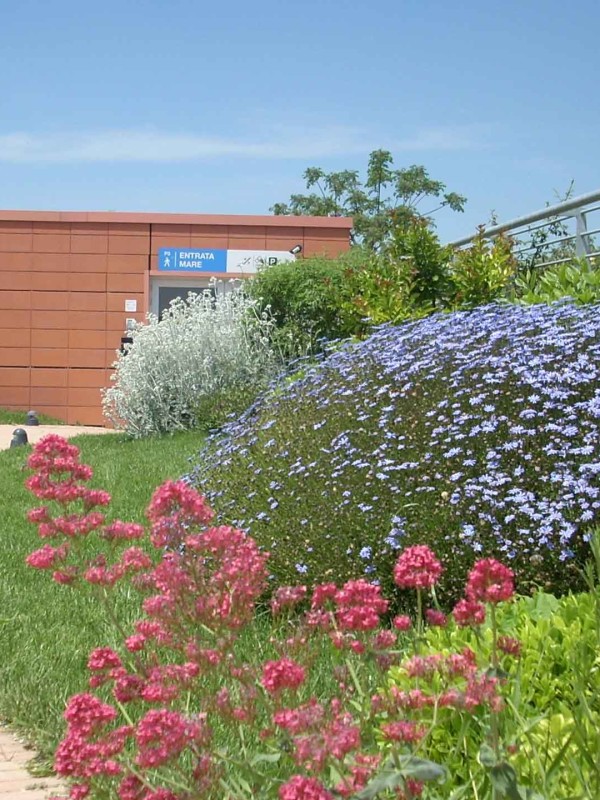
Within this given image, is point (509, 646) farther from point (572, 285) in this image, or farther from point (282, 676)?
point (572, 285)

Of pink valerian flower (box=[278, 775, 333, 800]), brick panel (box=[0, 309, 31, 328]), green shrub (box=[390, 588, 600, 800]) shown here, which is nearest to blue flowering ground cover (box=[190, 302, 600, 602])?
green shrub (box=[390, 588, 600, 800])

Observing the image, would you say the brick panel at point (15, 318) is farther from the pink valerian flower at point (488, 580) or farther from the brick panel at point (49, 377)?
the pink valerian flower at point (488, 580)

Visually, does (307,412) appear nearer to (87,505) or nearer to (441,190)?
(87,505)

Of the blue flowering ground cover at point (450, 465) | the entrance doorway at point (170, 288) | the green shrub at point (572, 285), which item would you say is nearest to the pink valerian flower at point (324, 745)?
the blue flowering ground cover at point (450, 465)

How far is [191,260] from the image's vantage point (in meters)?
21.0

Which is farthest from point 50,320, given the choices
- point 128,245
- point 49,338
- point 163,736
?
point 163,736

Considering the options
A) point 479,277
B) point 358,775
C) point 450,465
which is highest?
point 479,277

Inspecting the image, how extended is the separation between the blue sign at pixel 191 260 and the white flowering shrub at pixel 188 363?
6019 mm

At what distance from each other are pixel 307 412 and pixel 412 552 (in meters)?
4.54

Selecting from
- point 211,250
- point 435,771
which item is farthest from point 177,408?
point 435,771

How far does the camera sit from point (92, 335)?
69.9 ft

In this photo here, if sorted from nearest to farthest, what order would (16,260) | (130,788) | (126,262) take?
(130,788) < (126,262) < (16,260)

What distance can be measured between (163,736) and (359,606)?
1.60 ft

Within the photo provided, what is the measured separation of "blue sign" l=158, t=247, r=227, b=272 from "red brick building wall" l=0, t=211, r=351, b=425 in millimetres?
125
